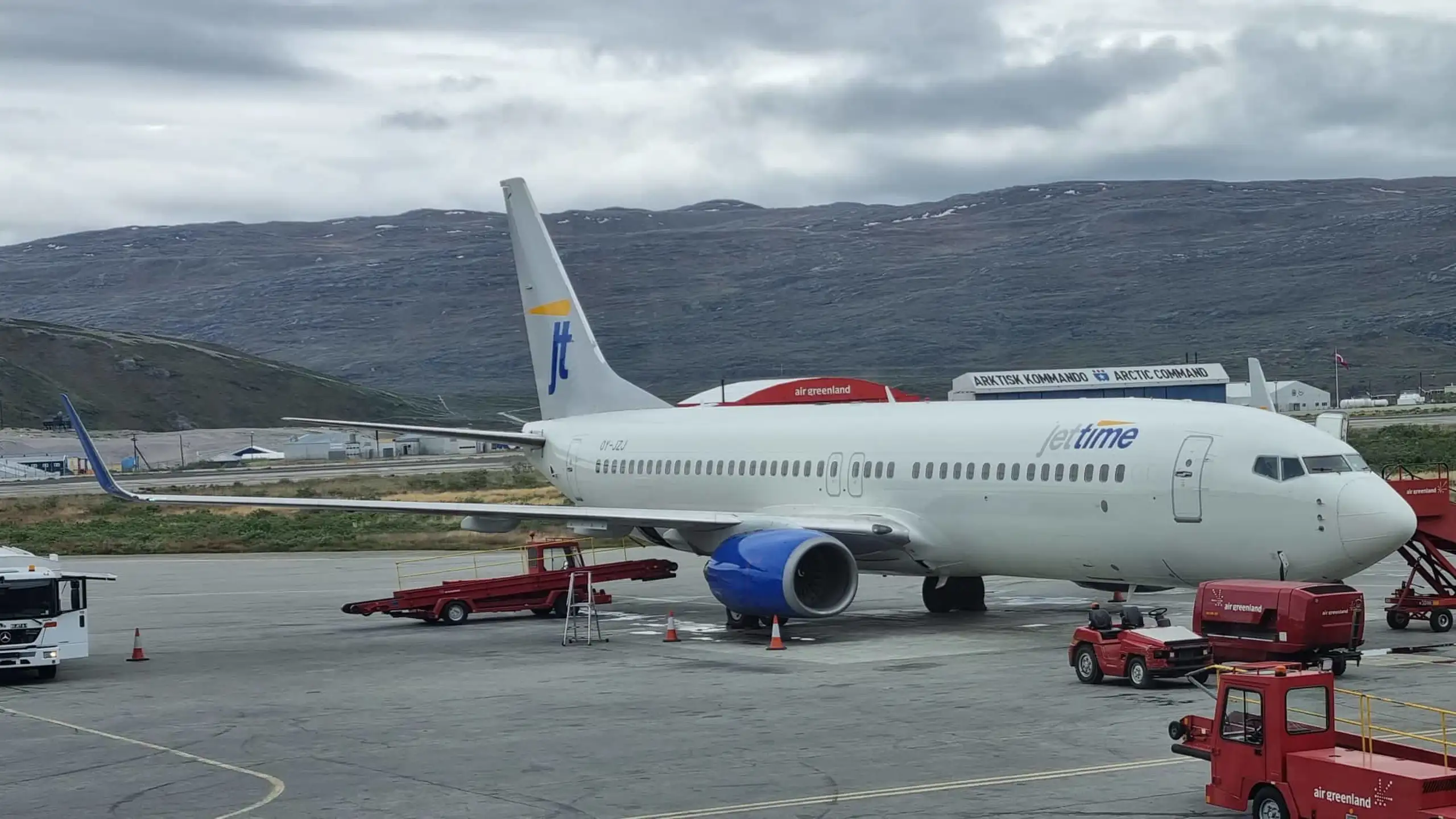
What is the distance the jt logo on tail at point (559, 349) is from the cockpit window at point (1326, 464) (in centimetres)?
2045

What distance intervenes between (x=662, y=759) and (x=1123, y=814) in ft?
18.0

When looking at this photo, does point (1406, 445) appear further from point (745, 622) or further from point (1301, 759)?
point (1301, 759)

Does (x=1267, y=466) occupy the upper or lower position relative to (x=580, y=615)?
upper

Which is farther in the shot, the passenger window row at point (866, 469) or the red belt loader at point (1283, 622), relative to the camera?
the passenger window row at point (866, 469)

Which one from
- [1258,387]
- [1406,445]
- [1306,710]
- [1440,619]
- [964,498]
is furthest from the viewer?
[1406,445]

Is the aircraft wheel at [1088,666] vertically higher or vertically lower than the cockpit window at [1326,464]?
lower

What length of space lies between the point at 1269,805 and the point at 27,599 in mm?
20335

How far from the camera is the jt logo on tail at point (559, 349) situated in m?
40.7

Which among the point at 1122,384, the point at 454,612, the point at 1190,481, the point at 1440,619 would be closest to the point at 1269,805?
the point at 1190,481

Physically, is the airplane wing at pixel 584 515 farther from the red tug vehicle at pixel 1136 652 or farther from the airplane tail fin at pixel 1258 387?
the airplane tail fin at pixel 1258 387

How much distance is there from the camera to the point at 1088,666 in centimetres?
2272

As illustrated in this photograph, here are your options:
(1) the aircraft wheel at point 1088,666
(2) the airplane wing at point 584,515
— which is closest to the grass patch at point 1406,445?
(2) the airplane wing at point 584,515

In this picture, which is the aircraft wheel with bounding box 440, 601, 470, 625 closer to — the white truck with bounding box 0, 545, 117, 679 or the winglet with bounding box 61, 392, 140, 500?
the winglet with bounding box 61, 392, 140, 500

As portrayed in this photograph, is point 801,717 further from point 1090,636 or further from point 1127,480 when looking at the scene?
point 1127,480
